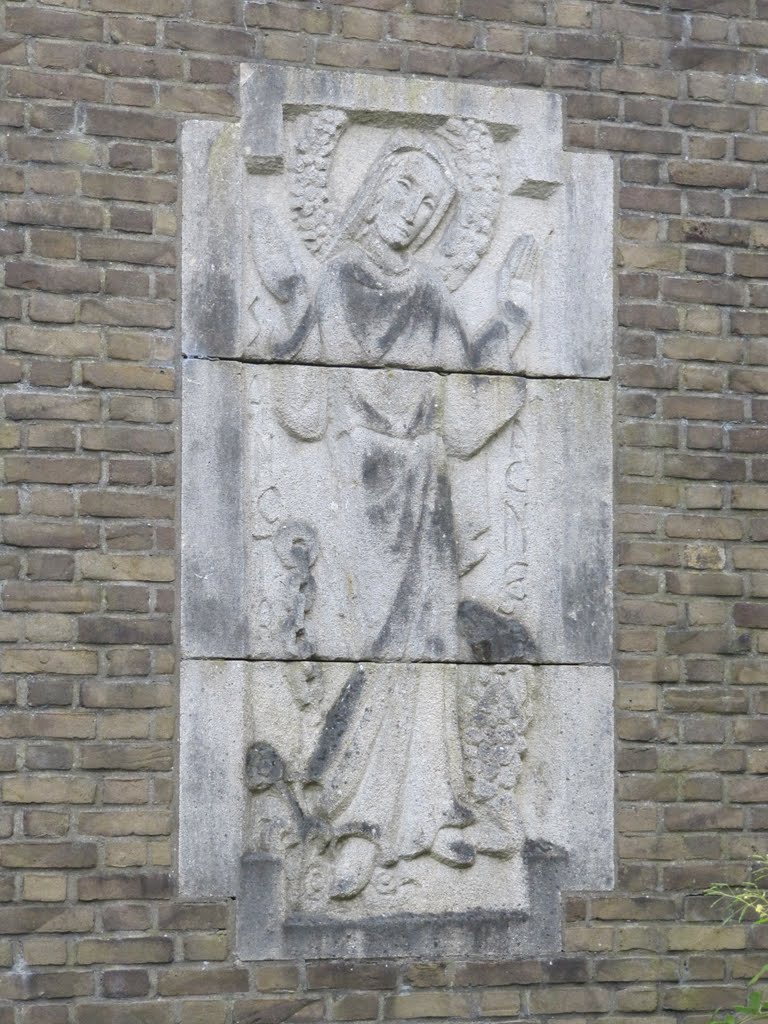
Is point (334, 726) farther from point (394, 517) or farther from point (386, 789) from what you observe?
point (394, 517)

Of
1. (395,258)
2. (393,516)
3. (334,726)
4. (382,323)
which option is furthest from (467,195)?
(334,726)

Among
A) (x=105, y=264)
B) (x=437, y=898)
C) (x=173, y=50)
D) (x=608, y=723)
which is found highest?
(x=173, y=50)

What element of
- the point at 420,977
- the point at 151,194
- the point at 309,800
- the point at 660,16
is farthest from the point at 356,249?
the point at 420,977

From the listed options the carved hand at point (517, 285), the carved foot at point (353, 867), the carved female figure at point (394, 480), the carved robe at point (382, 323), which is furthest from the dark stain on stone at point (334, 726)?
the carved hand at point (517, 285)

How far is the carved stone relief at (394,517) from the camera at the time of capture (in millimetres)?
5418

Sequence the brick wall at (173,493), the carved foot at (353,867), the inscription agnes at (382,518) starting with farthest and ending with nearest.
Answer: the inscription agnes at (382,518) < the carved foot at (353,867) < the brick wall at (173,493)

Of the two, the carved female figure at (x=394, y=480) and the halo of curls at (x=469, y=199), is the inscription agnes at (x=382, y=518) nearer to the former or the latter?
the carved female figure at (x=394, y=480)

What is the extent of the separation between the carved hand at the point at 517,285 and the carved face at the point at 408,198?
0.27 m

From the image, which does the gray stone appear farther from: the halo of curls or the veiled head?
the halo of curls

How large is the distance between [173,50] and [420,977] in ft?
9.17

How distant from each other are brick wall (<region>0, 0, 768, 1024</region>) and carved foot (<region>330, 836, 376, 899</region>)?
0.22 meters

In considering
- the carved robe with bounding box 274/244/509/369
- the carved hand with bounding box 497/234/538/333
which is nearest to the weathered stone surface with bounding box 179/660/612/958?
the carved robe with bounding box 274/244/509/369

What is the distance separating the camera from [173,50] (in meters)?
5.57

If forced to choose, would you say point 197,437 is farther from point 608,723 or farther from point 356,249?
point 608,723
